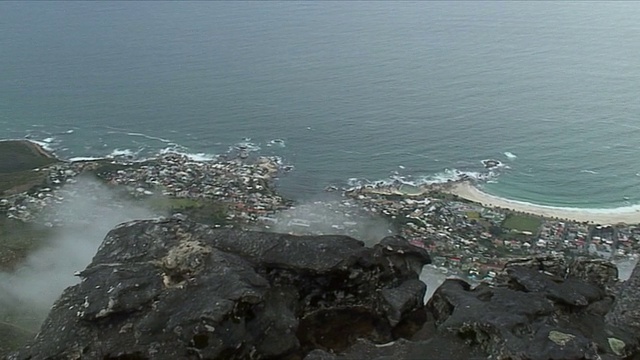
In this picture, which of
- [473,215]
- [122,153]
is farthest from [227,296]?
[122,153]

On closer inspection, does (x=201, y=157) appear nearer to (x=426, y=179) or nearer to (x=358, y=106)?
(x=426, y=179)

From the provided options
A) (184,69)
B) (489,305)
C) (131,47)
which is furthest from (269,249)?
(131,47)

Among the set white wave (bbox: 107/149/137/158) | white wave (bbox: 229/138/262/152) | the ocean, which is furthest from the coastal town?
→ white wave (bbox: 229/138/262/152)

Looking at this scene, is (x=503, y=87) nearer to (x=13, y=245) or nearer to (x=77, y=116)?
(x=77, y=116)

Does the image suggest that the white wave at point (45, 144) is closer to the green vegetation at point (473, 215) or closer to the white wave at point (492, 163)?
the green vegetation at point (473, 215)

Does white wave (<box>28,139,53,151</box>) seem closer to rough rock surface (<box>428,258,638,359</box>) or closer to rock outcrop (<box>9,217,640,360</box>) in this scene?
rock outcrop (<box>9,217,640,360</box>)

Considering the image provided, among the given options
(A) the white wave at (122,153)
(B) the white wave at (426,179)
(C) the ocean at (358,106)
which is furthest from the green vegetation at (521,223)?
(A) the white wave at (122,153)
